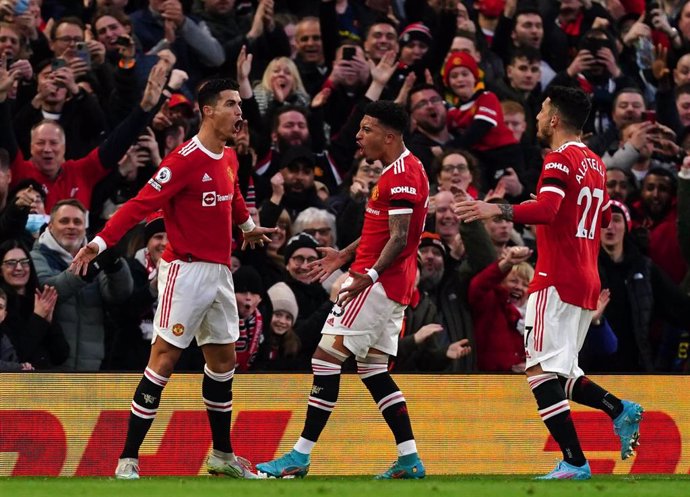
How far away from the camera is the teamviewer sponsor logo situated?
11.0 metres

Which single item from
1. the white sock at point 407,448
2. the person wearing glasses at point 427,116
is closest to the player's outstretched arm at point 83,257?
the white sock at point 407,448

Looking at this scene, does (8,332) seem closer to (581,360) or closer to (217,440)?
(217,440)

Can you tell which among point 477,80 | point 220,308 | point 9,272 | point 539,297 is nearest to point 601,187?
point 539,297

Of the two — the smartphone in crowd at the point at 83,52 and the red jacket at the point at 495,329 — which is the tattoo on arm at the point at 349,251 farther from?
the smartphone in crowd at the point at 83,52

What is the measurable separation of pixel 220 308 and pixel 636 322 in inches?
197

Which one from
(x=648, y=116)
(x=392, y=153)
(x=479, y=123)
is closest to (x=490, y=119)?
(x=479, y=123)

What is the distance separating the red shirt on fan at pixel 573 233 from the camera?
1072cm

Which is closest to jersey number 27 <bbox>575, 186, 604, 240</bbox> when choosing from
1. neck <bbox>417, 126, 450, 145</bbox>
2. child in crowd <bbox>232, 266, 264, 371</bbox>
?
child in crowd <bbox>232, 266, 264, 371</bbox>

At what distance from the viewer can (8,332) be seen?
12.8 metres

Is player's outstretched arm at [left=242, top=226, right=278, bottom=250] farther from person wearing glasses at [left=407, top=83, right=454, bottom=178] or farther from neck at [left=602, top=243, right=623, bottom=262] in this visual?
person wearing glasses at [left=407, top=83, right=454, bottom=178]

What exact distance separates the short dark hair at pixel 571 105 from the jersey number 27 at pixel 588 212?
483mm

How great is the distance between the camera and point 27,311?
13039 millimetres

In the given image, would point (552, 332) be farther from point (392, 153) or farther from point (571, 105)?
point (392, 153)

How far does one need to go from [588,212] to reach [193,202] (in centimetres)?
286
